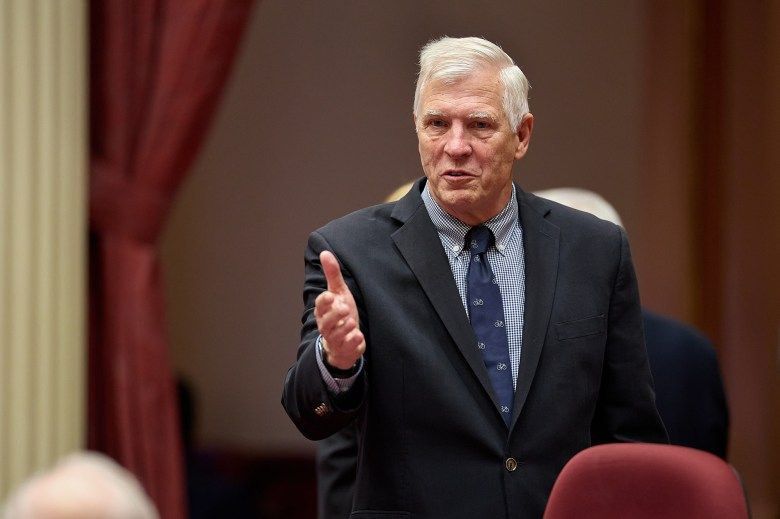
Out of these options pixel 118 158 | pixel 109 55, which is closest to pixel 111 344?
pixel 118 158

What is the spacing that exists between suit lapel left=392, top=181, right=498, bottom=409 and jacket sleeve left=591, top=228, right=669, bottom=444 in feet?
0.95

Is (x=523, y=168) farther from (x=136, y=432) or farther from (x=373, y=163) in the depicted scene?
(x=136, y=432)

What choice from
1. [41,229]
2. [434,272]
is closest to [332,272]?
[434,272]

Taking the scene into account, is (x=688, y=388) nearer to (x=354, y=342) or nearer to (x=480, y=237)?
(x=480, y=237)

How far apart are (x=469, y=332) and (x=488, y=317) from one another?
68 millimetres

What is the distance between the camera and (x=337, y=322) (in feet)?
7.13

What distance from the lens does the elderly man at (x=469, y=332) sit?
241 centimetres

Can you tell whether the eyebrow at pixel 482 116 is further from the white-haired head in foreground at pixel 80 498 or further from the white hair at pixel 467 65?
the white-haired head in foreground at pixel 80 498

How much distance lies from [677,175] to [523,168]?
899mm

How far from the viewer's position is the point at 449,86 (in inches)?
95.8

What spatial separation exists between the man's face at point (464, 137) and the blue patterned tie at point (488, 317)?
0.09 m

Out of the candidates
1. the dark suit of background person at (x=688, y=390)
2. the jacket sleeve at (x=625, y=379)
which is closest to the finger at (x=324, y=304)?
the jacket sleeve at (x=625, y=379)

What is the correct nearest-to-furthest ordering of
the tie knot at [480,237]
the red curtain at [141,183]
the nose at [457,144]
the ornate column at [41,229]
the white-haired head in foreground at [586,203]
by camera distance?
the nose at [457,144]
the tie knot at [480,237]
the white-haired head in foreground at [586,203]
the ornate column at [41,229]
the red curtain at [141,183]

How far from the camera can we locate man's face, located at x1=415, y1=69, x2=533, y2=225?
2.42 metres
